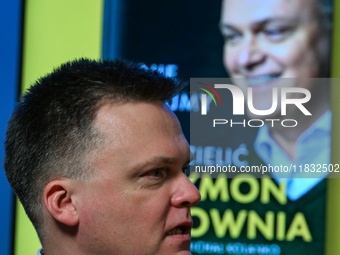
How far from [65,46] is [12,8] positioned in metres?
0.42

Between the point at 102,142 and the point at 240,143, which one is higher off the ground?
the point at 240,143

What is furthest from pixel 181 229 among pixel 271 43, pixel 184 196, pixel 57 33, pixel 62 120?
pixel 57 33

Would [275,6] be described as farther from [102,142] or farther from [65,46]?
[102,142]

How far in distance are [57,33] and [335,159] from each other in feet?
6.19

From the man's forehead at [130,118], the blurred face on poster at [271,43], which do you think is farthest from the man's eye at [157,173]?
the blurred face on poster at [271,43]

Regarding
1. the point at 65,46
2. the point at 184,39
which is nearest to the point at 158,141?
the point at 184,39

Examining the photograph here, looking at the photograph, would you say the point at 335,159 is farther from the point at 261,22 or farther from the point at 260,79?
the point at 261,22

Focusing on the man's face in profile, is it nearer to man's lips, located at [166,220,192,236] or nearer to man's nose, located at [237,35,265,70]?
man's lips, located at [166,220,192,236]

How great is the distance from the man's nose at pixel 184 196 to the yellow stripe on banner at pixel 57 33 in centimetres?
143

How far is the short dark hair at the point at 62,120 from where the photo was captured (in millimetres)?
1106

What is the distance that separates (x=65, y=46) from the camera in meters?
2.34

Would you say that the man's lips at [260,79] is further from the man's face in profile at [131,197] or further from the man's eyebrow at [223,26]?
the man's face in profile at [131,197]

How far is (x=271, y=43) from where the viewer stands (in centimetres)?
215

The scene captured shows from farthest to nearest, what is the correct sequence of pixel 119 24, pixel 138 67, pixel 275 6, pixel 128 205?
pixel 119 24 → pixel 275 6 → pixel 138 67 → pixel 128 205
